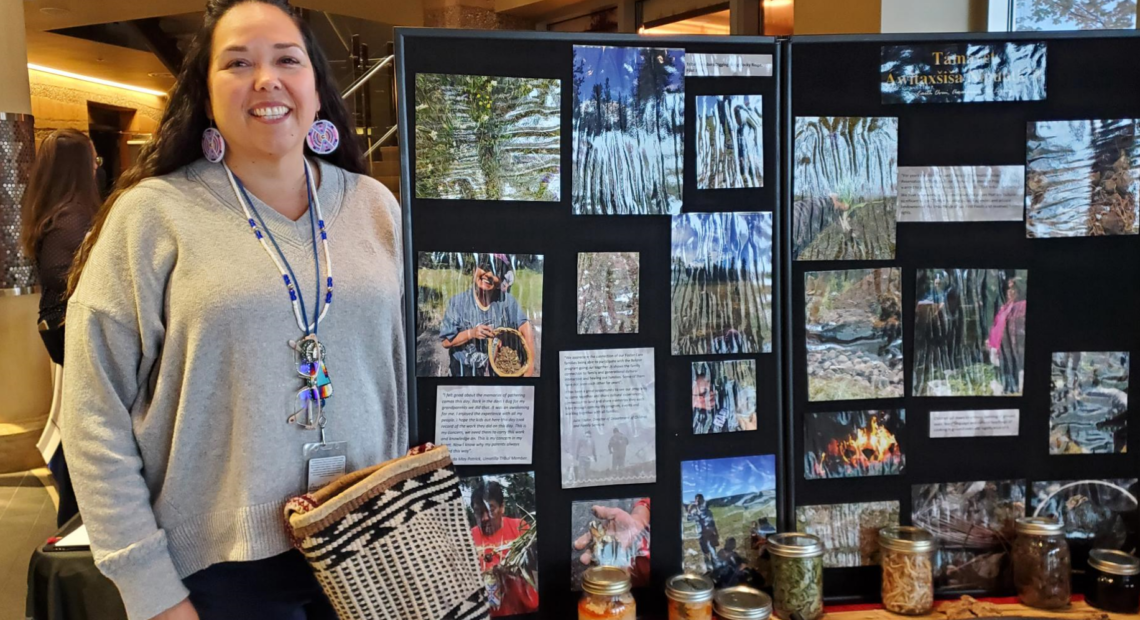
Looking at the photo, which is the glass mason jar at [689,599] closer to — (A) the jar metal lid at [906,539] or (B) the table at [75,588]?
(A) the jar metal lid at [906,539]

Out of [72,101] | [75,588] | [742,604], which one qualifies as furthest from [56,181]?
[72,101]

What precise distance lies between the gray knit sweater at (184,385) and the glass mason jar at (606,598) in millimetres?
765

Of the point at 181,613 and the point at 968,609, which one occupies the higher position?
the point at 181,613

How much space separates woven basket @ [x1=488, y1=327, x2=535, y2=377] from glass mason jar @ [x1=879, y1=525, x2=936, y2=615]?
96cm

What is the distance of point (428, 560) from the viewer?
1.28 meters

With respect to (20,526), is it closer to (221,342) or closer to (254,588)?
(254,588)

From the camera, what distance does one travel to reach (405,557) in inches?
49.4

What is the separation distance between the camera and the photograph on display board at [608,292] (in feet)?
5.84

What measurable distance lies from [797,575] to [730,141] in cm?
101

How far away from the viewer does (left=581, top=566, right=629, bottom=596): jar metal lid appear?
1.73 m

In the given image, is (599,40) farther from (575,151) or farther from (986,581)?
(986,581)

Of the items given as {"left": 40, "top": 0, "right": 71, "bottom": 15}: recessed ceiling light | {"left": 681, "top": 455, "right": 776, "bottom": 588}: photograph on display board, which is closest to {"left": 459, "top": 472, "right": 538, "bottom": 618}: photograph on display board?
{"left": 681, "top": 455, "right": 776, "bottom": 588}: photograph on display board

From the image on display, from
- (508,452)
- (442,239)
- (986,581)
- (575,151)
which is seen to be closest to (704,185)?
(575,151)

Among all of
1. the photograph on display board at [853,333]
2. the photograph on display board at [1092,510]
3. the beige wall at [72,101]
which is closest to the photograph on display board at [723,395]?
the photograph on display board at [853,333]
